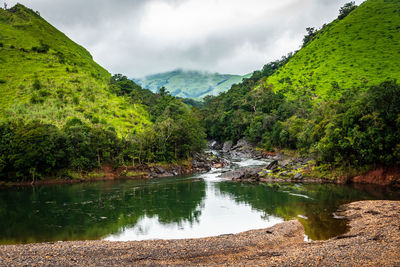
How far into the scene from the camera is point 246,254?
797 inches

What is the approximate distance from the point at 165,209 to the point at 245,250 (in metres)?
19.1

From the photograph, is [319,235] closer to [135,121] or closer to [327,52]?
[135,121]

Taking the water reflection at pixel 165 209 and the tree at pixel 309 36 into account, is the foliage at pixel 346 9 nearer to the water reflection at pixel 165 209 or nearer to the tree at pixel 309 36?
the tree at pixel 309 36

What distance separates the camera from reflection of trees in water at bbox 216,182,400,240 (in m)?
27.2

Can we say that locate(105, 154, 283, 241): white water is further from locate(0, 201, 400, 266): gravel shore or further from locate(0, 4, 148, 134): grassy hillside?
locate(0, 4, 148, 134): grassy hillside

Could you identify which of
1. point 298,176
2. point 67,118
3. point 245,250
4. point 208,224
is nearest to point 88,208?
point 208,224

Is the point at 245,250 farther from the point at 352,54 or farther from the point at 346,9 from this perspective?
the point at 346,9

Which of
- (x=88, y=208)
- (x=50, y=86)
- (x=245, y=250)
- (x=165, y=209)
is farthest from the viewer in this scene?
(x=50, y=86)

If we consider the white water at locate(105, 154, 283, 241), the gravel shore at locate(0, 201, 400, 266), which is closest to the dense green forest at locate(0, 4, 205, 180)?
the white water at locate(105, 154, 283, 241)

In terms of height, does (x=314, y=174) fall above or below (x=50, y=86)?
below

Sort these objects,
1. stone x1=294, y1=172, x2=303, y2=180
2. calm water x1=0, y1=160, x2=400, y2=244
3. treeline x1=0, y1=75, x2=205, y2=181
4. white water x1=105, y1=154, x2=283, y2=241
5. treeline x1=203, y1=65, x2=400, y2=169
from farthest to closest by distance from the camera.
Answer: treeline x1=0, y1=75, x2=205, y2=181, stone x1=294, y1=172, x2=303, y2=180, treeline x1=203, y1=65, x2=400, y2=169, calm water x1=0, y1=160, x2=400, y2=244, white water x1=105, y1=154, x2=283, y2=241

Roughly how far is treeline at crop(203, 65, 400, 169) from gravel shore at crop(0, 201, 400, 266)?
68.7 ft

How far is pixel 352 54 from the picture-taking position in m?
123

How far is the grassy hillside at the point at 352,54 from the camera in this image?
108250mm
